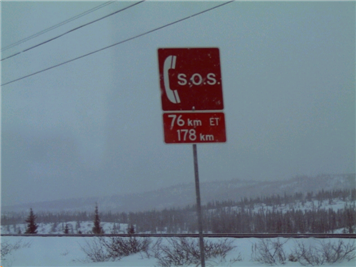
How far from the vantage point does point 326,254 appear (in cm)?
942

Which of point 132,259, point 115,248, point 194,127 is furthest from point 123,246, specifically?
point 194,127

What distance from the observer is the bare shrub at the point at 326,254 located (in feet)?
31.0

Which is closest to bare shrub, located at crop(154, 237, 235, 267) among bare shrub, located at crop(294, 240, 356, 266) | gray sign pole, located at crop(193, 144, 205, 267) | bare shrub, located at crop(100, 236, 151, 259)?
bare shrub, located at crop(100, 236, 151, 259)

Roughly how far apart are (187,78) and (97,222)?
22234 mm

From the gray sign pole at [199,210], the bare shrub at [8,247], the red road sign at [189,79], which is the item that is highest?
the red road sign at [189,79]

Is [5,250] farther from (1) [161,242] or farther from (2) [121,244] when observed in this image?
(1) [161,242]

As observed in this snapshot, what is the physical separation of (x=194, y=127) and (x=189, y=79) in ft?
1.75

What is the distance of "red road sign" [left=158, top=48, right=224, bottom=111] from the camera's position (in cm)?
459

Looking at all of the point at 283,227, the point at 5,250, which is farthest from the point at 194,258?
the point at 283,227

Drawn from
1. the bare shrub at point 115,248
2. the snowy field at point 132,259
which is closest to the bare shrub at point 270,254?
the snowy field at point 132,259

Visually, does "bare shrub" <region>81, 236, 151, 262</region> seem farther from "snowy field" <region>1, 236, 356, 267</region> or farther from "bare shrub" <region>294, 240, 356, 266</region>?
"bare shrub" <region>294, 240, 356, 266</region>

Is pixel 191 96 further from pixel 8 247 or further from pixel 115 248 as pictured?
pixel 8 247

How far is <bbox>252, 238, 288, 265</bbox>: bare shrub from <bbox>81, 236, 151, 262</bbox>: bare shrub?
131 inches

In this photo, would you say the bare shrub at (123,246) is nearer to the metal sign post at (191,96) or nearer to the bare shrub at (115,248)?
the bare shrub at (115,248)
